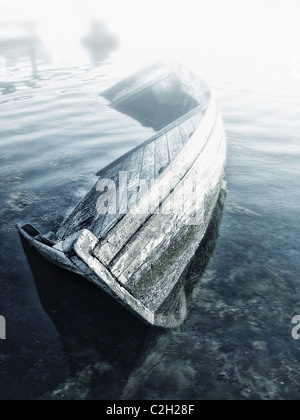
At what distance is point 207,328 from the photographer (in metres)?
3.76

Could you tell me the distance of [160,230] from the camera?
3814mm

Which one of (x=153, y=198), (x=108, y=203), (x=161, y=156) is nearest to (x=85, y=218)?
(x=108, y=203)

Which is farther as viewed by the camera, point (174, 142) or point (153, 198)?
point (174, 142)

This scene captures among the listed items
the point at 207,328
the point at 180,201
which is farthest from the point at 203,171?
the point at 207,328

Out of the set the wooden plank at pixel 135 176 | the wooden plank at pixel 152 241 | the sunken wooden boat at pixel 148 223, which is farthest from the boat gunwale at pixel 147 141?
the wooden plank at pixel 152 241

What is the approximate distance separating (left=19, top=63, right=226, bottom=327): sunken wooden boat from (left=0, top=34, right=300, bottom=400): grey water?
16.8 inches

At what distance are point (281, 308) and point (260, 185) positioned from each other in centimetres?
390

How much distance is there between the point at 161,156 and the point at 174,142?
0.73 m

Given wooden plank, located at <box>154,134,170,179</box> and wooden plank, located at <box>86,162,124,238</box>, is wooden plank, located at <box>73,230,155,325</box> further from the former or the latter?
wooden plank, located at <box>154,134,170,179</box>

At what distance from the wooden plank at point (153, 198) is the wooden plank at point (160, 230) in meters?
0.08

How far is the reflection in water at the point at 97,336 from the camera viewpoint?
3113 millimetres

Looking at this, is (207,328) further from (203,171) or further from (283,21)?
(283,21)

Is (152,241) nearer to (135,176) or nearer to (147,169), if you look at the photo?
(135,176)

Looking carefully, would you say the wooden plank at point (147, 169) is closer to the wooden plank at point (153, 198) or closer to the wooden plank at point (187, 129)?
the wooden plank at point (153, 198)
